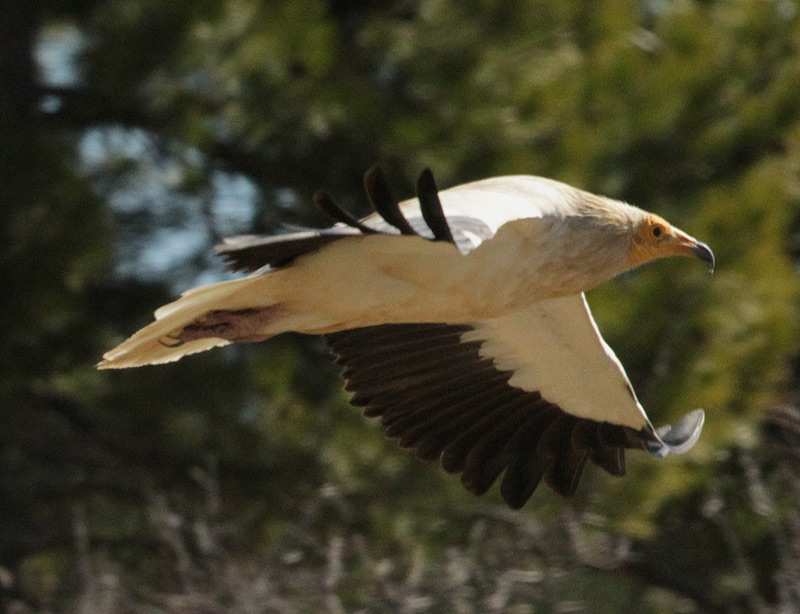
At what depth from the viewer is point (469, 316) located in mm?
3748

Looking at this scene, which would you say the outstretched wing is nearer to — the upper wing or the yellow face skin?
the yellow face skin

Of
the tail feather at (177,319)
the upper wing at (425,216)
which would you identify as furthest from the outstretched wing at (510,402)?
the upper wing at (425,216)

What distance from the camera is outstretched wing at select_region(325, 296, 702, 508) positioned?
457cm

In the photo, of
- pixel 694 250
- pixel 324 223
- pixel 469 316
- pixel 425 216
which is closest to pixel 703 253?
pixel 694 250

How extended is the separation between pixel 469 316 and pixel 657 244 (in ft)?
2.25

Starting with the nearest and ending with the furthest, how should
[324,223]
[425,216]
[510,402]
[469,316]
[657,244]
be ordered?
[425,216] < [469,316] < [657,244] < [510,402] < [324,223]

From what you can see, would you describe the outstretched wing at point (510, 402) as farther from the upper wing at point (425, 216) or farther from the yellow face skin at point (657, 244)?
the upper wing at point (425, 216)

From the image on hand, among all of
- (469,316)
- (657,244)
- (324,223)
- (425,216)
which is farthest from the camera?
(324,223)

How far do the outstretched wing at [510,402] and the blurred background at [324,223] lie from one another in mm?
818

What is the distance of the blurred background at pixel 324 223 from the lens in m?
6.12

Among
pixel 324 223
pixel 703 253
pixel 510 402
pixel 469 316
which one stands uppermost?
pixel 324 223

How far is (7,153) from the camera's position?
6.32 m

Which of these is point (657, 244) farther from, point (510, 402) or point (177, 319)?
point (177, 319)

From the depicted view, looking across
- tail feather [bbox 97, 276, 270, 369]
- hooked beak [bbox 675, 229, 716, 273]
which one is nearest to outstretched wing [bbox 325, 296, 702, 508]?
hooked beak [bbox 675, 229, 716, 273]
